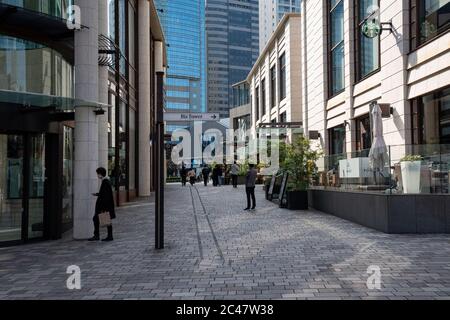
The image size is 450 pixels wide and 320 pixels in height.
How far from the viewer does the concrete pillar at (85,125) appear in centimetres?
1126

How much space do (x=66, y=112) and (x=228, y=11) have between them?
149511mm

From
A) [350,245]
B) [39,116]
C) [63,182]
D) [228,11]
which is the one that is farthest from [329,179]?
[228,11]

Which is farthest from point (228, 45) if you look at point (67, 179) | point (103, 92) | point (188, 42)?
point (67, 179)

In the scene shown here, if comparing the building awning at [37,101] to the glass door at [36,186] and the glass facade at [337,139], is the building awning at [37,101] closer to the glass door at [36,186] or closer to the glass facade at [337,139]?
the glass door at [36,186]

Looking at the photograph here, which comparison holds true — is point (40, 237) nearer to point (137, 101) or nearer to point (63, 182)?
point (63, 182)

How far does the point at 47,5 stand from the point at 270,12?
5591 inches

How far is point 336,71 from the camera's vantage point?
1033 inches

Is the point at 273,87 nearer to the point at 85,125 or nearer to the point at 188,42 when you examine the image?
the point at 85,125

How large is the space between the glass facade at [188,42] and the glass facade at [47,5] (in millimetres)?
93744

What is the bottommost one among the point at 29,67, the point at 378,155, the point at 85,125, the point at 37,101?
the point at 378,155

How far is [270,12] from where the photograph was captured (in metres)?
146

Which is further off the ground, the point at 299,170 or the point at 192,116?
the point at 192,116


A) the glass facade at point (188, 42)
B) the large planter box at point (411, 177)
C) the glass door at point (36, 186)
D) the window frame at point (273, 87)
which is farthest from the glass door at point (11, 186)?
the glass facade at point (188, 42)

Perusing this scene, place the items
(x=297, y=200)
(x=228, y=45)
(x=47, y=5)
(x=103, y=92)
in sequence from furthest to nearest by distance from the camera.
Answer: (x=228, y=45) < (x=297, y=200) < (x=103, y=92) < (x=47, y=5)
